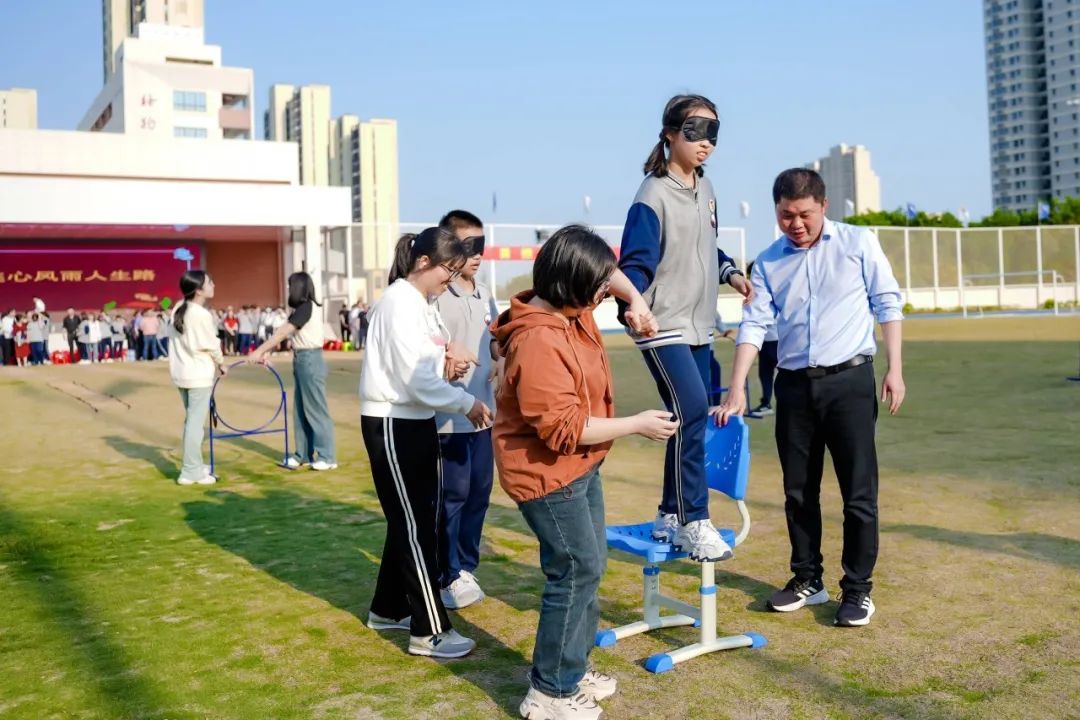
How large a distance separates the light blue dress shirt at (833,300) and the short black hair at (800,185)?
6.4 inches

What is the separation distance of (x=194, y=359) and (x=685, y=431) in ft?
18.2

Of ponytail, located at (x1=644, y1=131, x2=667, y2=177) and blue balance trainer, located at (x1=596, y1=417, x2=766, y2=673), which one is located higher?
ponytail, located at (x1=644, y1=131, x2=667, y2=177)

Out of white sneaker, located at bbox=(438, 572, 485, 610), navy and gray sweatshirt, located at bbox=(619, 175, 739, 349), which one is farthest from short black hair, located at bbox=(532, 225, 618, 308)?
white sneaker, located at bbox=(438, 572, 485, 610)

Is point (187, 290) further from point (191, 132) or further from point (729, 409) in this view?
point (191, 132)

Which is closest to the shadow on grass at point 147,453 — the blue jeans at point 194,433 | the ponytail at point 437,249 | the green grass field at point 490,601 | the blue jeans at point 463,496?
the green grass field at point 490,601

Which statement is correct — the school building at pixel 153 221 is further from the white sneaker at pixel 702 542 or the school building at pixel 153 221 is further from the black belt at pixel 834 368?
the white sneaker at pixel 702 542

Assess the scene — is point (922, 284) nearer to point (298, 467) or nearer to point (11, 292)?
point (11, 292)

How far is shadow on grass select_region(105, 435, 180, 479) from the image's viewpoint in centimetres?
910

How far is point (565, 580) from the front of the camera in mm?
3180

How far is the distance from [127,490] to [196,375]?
1058 millimetres

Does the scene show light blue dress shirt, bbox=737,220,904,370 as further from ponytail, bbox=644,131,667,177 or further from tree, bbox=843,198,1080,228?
tree, bbox=843,198,1080,228

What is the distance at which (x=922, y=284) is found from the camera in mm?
41719

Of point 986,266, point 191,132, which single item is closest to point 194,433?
point 986,266

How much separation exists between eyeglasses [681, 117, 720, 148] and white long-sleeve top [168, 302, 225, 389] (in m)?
5.20
